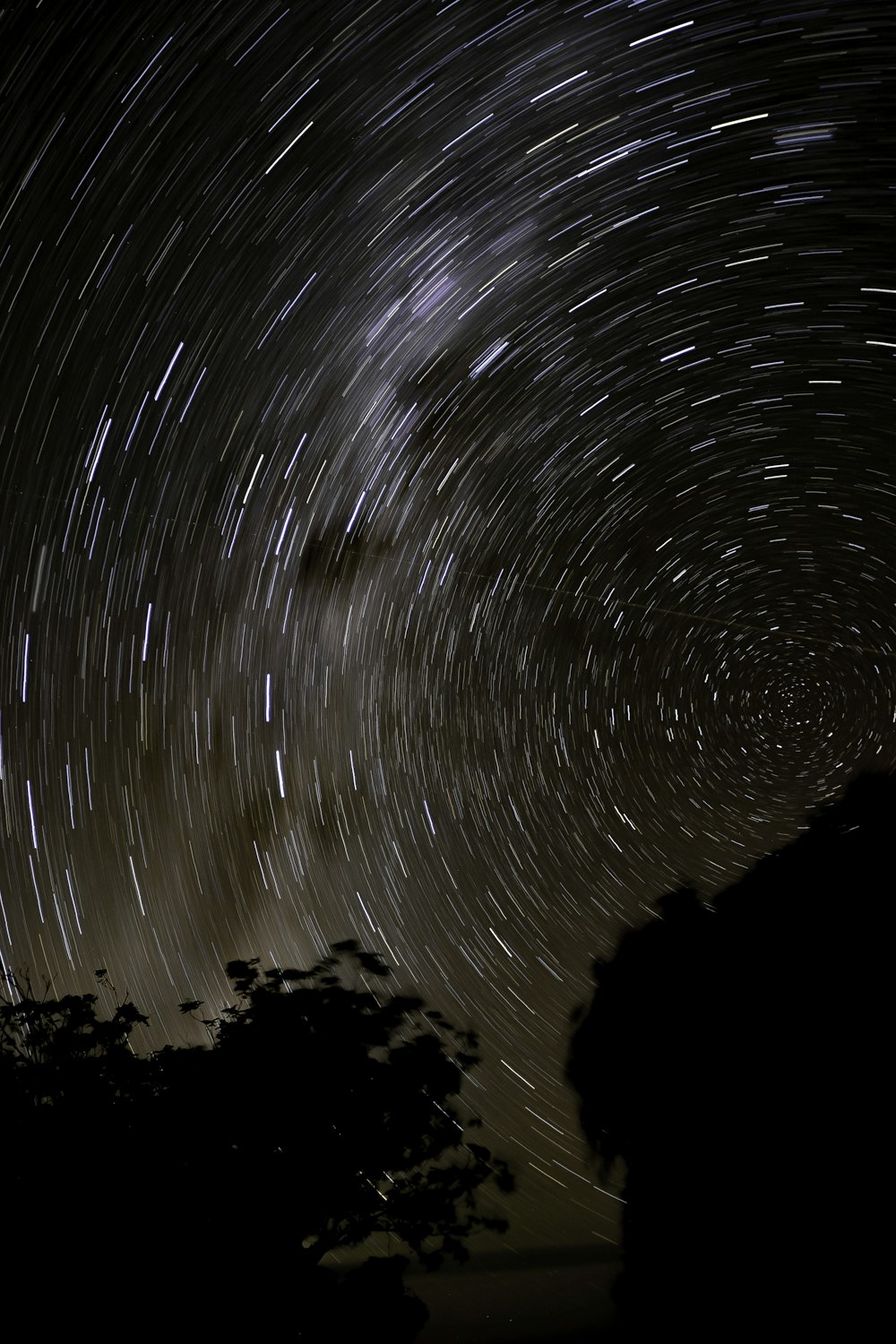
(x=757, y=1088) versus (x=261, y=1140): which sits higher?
(x=261, y=1140)

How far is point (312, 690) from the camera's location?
14.8ft

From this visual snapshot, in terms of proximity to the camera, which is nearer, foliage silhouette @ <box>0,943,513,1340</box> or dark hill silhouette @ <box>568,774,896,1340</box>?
dark hill silhouette @ <box>568,774,896,1340</box>

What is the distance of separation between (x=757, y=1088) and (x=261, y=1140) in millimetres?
2412

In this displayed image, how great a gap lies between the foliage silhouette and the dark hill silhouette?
74 centimetres

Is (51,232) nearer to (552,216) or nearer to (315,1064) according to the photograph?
(552,216)

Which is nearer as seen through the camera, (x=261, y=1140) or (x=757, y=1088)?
(x=757, y=1088)

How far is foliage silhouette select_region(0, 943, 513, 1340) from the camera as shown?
11.8 feet

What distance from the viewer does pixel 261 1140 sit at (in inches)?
158

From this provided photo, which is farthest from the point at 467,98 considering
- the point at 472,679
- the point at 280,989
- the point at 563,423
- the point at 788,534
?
the point at 280,989

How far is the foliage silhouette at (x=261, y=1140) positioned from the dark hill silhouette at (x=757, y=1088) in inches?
29.2

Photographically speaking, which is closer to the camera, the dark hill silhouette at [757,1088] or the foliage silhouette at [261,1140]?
the dark hill silhouette at [757,1088]

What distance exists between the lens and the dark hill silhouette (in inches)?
127

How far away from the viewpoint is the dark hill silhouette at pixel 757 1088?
3225 millimetres

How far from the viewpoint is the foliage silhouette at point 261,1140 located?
11.8 ft
